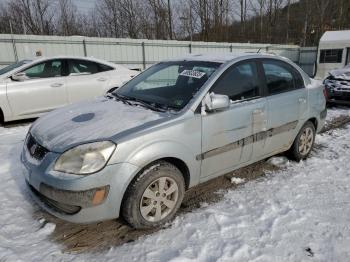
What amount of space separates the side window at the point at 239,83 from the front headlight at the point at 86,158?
1.38 metres

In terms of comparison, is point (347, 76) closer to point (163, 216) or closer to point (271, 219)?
point (271, 219)

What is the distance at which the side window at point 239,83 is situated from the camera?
3.54m

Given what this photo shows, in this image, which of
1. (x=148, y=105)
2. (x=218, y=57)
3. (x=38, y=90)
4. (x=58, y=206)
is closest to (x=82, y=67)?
(x=38, y=90)

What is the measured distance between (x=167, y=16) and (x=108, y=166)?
27.3 metres

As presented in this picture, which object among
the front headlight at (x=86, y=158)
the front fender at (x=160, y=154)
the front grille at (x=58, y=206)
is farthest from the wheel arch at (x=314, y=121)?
the front grille at (x=58, y=206)

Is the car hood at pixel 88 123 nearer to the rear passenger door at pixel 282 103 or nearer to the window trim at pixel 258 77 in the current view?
the window trim at pixel 258 77

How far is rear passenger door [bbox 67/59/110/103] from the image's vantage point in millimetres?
7273

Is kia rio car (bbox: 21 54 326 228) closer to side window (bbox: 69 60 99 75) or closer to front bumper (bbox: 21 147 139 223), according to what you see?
front bumper (bbox: 21 147 139 223)

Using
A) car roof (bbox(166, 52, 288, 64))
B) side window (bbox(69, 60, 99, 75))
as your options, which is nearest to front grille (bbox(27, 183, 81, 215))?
car roof (bbox(166, 52, 288, 64))

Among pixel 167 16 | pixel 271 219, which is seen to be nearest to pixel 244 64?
pixel 271 219

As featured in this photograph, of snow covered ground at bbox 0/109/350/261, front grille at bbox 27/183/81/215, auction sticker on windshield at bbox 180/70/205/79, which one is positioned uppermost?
auction sticker on windshield at bbox 180/70/205/79

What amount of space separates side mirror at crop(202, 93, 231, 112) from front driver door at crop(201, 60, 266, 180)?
0.27 feet

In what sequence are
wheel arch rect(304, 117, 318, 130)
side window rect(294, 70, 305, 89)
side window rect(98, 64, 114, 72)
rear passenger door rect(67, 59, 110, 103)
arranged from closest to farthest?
1. side window rect(294, 70, 305, 89)
2. wheel arch rect(304, 117, 318, 130)
3. rear passenger door rect(67, 59, 110, 103)
4. side window rect(98, 64, 114, 72)

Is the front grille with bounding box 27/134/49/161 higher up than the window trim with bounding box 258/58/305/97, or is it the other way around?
the window trim with bounding box 258/58/305/97
